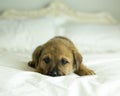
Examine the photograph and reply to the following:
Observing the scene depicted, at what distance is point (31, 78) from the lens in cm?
117

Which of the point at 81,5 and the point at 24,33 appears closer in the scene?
the point at 24,33

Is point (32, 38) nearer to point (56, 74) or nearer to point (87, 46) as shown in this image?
point (87, 46)

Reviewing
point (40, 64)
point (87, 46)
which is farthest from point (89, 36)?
point (40, 64)

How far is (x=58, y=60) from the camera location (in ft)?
4.58

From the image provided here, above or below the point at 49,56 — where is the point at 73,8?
above

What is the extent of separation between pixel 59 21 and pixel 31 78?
135 cm

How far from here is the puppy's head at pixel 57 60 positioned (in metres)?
1.38

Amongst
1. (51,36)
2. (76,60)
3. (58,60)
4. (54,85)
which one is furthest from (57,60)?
(51,36)

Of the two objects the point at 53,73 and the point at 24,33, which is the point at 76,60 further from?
the point at 24,33

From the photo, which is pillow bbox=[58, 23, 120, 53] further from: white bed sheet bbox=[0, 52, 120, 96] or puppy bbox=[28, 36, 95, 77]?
white bed sheet bbox=[0, 52, 120, 96]

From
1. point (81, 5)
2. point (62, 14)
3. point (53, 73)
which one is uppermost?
point (81, 5)

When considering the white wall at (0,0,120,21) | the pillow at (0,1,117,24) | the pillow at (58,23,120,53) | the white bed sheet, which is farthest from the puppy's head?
the white wall at (0,0,120,21)

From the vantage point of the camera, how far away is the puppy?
4.55 feet

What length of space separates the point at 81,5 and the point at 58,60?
4.73 ft
